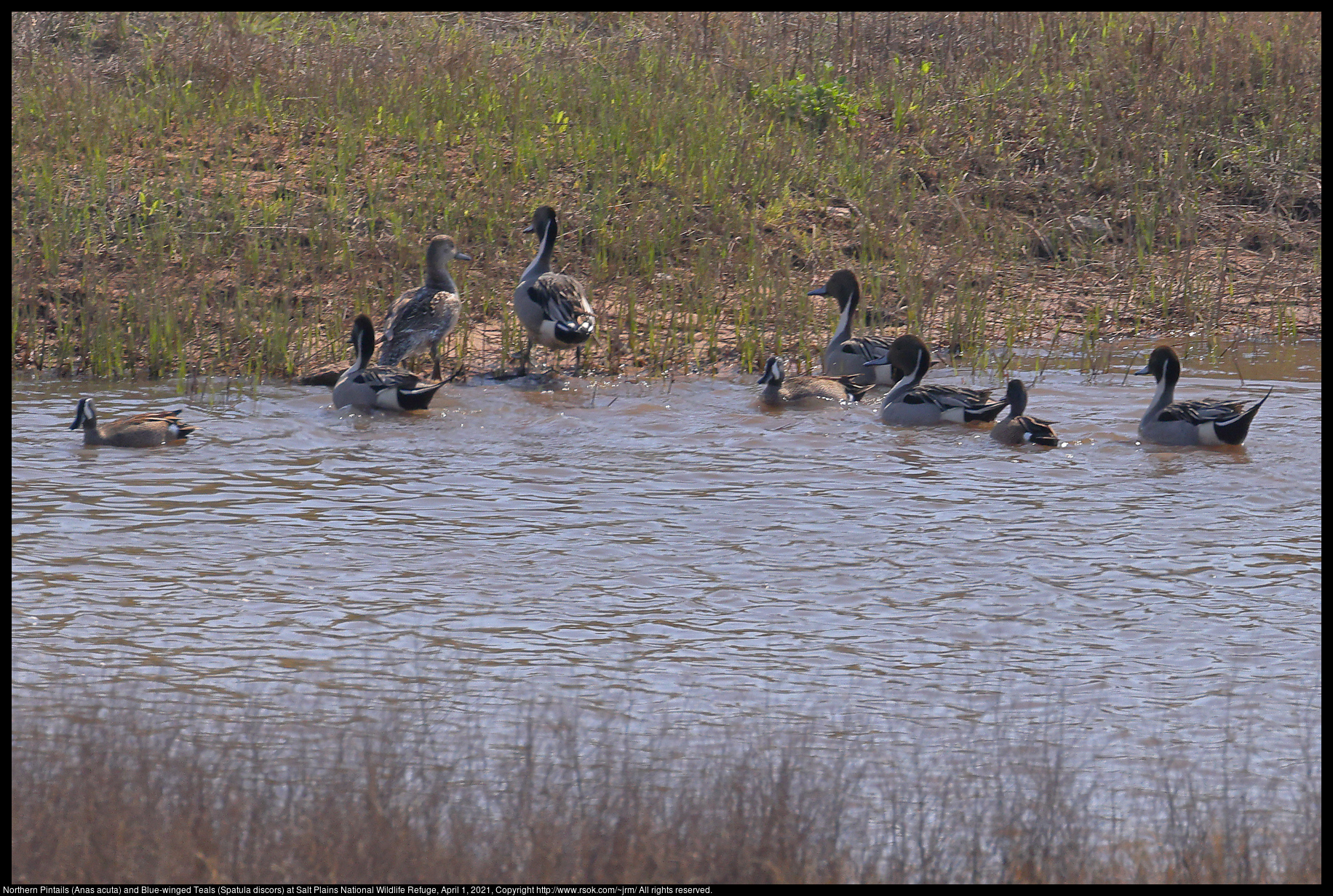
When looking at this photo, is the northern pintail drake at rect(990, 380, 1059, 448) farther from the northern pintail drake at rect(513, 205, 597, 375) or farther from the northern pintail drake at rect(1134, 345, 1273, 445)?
the northern pintail drake at rect(513, 205, 597, 375)

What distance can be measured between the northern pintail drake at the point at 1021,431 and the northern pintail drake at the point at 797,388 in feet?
4.92

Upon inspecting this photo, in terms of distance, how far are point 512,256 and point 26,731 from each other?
403 inches

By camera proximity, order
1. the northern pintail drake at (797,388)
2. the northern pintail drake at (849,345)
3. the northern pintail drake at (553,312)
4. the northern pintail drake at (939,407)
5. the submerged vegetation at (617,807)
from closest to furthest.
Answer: the submerged vegetation at (617,807) < the northern pintail drake at (939,407) < the northern pintail drake at (797,388) < the northern pintail drake at (553,312) < the northern pintail drake at (849,345)

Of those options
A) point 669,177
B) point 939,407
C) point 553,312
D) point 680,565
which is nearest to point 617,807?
point 680,565

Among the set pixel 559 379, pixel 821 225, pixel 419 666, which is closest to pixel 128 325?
pixel 559 379

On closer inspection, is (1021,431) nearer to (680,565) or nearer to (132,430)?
(680,565)

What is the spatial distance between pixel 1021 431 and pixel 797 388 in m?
1.92

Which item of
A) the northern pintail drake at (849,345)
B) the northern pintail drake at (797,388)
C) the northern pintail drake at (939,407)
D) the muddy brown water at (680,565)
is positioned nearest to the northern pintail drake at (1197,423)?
the muddy brown water at (680,565)

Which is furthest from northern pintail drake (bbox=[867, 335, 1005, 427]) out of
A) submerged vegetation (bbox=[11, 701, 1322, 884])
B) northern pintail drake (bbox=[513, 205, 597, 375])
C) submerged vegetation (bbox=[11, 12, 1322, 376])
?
submerged vegetation (bbox=[11, 701, 1322, 884])

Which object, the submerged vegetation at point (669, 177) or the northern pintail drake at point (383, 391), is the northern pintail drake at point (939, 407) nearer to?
the submerged vegetation at point (669, 177)

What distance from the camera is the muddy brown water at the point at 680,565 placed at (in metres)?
5.89

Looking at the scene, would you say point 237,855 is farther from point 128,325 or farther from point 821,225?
point 821,225

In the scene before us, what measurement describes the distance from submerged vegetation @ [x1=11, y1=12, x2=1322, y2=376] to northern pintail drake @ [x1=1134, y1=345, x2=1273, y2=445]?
3.20 m

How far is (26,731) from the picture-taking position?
4.99 metres
